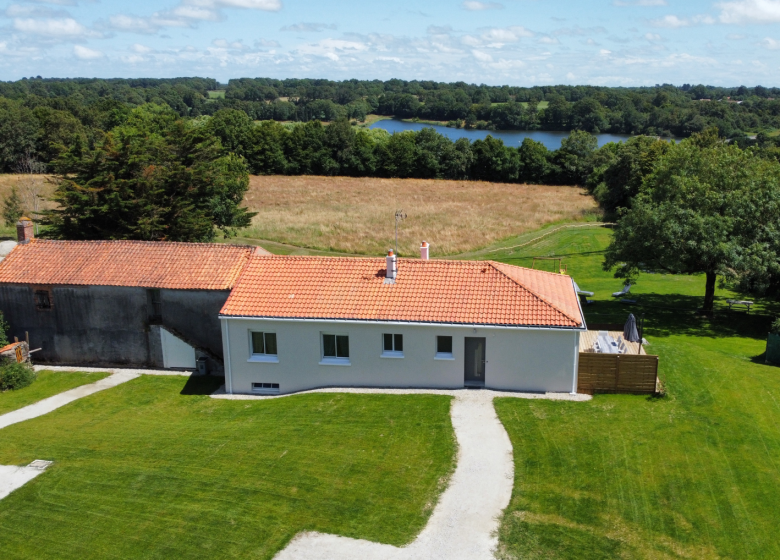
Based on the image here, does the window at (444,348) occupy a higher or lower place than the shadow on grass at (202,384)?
higher

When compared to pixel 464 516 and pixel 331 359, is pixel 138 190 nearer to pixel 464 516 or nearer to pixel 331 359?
pixel 331 359

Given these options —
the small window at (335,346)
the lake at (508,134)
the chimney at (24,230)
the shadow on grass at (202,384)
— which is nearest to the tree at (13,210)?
the chimney at (24,230)

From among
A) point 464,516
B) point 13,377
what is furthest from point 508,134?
point 464,516

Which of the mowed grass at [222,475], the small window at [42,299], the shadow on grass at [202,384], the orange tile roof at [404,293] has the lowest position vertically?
the shadow on grass at [202,384]

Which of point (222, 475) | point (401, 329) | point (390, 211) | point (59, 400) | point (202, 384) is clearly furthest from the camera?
point (390, 211)

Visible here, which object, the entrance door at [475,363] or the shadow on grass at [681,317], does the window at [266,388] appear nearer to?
the entrance door at [475,363]

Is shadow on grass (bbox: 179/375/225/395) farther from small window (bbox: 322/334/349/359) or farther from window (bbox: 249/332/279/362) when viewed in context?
small window (bbox: 322/334/349/359)
